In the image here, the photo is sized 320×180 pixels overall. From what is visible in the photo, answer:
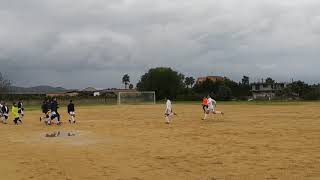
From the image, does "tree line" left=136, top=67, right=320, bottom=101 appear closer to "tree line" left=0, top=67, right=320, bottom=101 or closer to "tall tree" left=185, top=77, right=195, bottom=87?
"tree line" left=0, top=67, right=320, bottom=101

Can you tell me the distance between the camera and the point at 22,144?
19641 mm

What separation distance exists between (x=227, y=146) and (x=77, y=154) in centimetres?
494

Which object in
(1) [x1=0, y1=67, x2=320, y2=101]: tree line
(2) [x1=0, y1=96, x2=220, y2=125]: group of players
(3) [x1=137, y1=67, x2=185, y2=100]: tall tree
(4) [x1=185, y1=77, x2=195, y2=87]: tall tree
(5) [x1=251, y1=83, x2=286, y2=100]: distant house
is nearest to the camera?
(2) [x1=0, y1=96, x2=220, y2=125]: group of players

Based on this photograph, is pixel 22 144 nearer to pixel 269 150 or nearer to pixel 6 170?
pixel 6 170

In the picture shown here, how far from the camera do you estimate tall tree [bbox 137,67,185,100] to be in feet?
409

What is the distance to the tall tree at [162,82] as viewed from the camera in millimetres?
124812

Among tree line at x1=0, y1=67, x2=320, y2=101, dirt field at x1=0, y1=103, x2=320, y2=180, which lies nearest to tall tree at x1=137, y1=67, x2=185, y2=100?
tree line at x1=0, y1=67, x2=320, y2=101

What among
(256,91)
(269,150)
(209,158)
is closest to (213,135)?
(269,150)

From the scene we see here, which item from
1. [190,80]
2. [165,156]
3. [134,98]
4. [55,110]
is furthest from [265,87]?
[165,156]

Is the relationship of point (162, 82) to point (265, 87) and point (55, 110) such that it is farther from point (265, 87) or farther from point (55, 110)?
point (55, 110)

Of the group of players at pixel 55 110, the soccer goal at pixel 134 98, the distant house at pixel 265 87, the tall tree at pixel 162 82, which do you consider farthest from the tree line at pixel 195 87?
the group of players at pixel 55 110

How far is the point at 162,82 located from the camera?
12756 centimetres

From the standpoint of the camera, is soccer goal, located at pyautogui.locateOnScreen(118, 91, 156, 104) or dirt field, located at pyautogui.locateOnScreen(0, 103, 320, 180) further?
soccer goal, located at pyautogui.locateOnScreen(118, 91, 156, 104)

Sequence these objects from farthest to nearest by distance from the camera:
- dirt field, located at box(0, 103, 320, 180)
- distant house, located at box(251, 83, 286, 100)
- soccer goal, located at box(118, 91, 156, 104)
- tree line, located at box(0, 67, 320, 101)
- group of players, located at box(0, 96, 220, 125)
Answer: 1. distant house, located at box(251, 83, 286, 100)
2. tree line, located at box(0, 67, 320, 101)
3. soccer goal, located at box(118, 91, 156, 104)
4. group of players, located at box(0, 96, 220, 125)
5. dirt field, located at box(0, 103, 320, 180)
